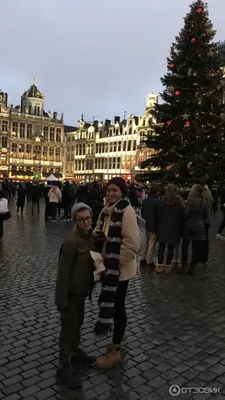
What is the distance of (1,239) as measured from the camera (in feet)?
36.0

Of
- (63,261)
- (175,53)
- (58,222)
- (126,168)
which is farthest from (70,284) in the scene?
(126,168)

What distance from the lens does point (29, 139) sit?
7088 centimetres

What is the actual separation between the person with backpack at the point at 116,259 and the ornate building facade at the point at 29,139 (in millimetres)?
62667

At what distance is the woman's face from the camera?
3.60 metres

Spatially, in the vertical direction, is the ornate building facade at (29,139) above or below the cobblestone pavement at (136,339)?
above

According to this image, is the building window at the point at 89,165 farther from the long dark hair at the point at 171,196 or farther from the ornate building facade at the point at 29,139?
the long dark hair at the point at 171,196

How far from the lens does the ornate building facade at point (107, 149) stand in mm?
57875

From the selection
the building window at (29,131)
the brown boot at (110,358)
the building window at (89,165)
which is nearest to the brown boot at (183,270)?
the brown boot at (110,358)

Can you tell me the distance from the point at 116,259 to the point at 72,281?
45cm

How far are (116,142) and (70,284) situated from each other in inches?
2411

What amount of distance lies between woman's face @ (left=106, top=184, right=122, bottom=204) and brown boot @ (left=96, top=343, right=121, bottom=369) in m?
1.41

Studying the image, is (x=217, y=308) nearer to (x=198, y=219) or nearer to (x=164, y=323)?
(x=164, y=323)

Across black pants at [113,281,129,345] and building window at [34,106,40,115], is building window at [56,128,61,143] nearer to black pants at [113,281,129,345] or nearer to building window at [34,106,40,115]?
building window at [34,106,40,115]

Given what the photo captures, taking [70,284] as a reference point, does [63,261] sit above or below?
above
